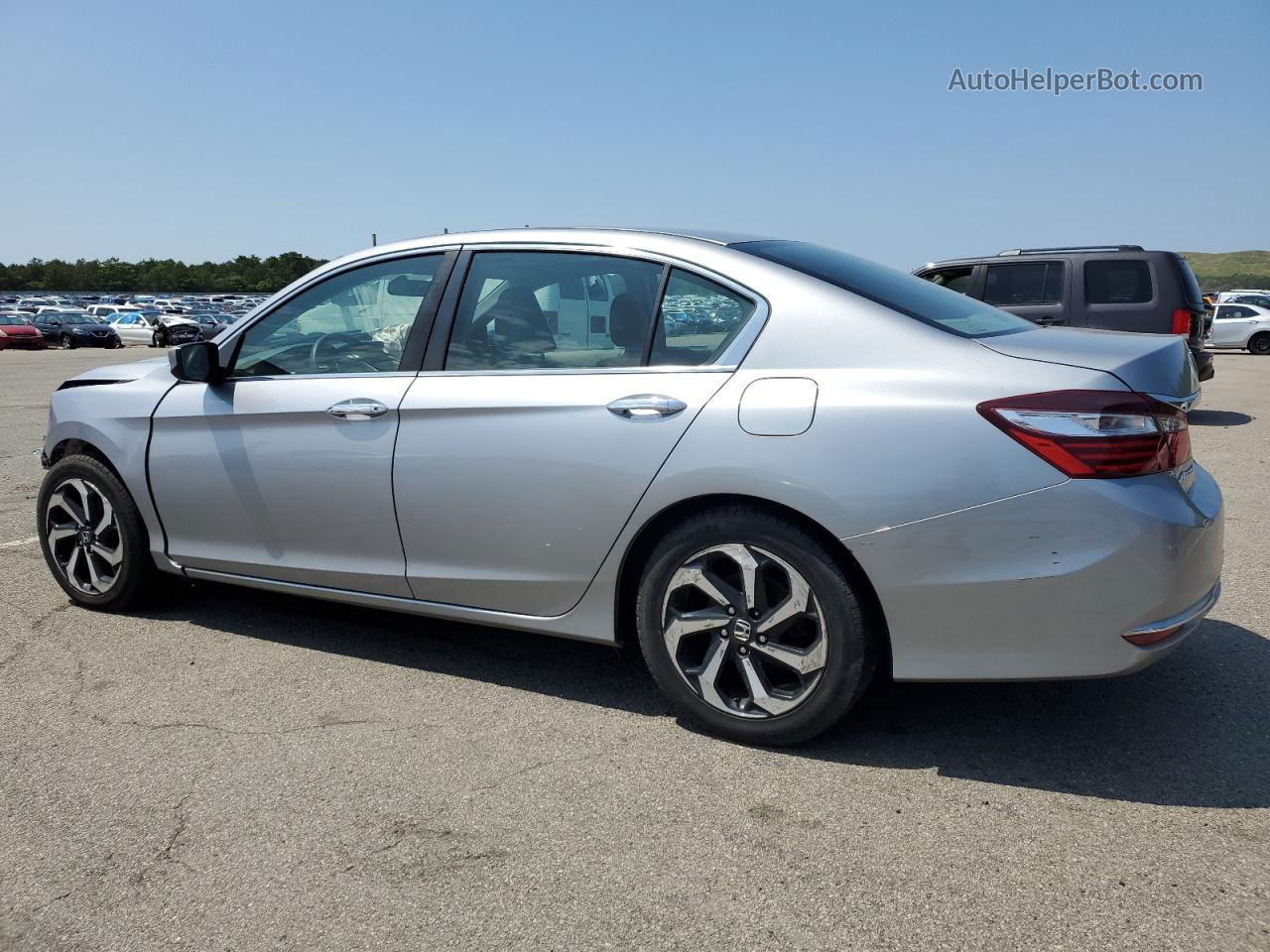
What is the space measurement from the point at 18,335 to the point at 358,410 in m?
40.1

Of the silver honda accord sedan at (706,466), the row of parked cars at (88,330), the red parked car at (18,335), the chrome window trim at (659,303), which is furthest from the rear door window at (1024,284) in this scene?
the red parked car at (18,335)

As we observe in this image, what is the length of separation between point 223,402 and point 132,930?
227 cm

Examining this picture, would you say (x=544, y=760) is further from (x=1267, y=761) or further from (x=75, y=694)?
(x=1267, y=761)

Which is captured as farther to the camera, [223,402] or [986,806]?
[223,402]

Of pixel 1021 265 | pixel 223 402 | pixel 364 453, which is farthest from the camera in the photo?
pixel 1021 265

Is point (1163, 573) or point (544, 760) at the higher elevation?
point (1163, 573)

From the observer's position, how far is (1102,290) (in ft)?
36.2

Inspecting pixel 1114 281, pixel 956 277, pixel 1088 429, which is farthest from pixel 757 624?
pixel 956 277

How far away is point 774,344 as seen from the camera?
124 inches

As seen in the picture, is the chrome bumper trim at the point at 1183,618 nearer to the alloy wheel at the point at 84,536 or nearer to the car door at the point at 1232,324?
the alloy wheel at the point at 84,536

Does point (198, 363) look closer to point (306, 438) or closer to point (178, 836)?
point (306, 438)

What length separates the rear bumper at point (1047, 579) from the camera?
2736 mm

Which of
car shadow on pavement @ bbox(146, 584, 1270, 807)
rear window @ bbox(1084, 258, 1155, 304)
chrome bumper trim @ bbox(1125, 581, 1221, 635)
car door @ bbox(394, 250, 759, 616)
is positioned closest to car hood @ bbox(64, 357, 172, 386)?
car shadow on pavement @ bbox(146, 584, 1270, 807)

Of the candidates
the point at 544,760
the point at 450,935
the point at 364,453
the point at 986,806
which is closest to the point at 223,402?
the point at 364,453
